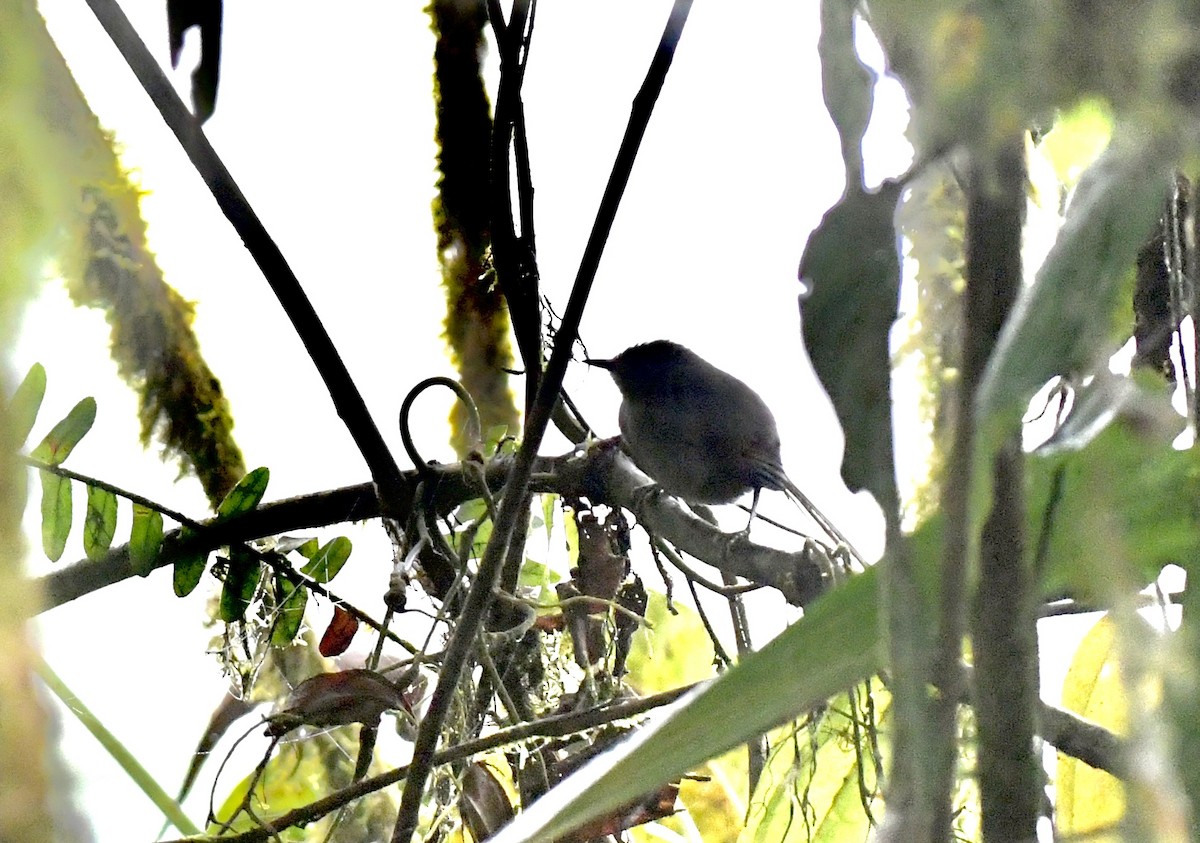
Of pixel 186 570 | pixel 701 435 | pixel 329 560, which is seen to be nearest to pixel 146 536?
pixel 186 570

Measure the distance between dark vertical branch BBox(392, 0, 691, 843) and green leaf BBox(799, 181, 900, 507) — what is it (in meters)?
0.27

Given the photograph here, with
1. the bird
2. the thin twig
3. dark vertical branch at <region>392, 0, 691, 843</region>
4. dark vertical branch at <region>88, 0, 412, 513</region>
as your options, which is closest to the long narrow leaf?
dark vertical branch at <region>392, 0, 691, 843</region>

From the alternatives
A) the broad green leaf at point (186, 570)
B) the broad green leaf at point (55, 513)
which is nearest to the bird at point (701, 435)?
the broad green leaf at point (186, 570)

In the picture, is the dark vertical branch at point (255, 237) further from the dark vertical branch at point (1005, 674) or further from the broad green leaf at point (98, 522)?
the dark vertical branch at point (1005, 674)

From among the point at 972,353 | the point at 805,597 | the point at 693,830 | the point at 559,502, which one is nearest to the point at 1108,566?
the point at 972,353

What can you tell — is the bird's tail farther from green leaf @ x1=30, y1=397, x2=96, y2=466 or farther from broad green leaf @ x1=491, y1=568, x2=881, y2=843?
green leaf @ x1=30, y1=397, x2=96, y2=466

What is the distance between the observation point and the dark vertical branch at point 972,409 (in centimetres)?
19

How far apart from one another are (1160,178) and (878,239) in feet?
0.19

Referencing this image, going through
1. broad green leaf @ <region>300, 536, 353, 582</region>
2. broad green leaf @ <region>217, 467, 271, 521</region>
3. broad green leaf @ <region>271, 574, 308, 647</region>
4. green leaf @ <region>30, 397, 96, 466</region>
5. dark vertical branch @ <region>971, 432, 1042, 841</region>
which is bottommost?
dark vertical branch @ <region>971, 432, 1042, 841</region>

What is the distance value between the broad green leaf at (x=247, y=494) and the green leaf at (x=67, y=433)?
0.14 metres

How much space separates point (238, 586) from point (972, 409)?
92 centimetres

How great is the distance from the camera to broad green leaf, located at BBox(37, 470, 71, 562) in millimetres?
963

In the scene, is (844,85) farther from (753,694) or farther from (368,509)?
(368,509)

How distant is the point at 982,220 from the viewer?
0.20 meters
